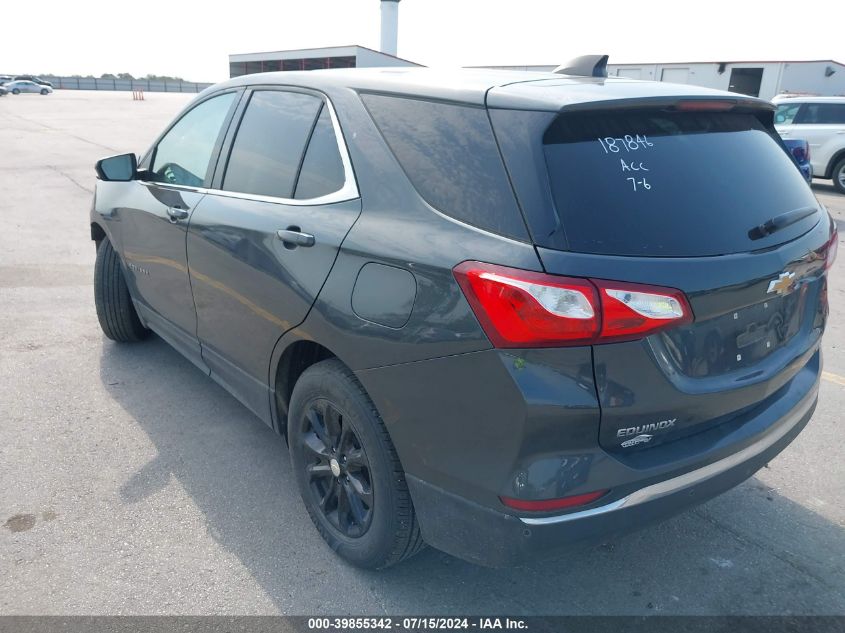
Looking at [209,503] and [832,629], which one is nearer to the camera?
[832,629]

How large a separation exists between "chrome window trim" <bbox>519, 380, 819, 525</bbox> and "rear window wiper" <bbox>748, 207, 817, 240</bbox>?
68 cm

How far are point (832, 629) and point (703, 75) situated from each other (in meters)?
26.8

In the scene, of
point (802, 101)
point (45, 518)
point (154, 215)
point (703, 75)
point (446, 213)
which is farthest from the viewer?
point (703, 75)

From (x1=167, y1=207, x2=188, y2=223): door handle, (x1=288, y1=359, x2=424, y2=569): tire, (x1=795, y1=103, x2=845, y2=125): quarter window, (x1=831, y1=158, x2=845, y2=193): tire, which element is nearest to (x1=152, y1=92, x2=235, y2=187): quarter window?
(x1=167, y1=207, x2=188, y2=223): door handle

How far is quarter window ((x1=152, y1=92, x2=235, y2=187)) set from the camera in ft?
11.5

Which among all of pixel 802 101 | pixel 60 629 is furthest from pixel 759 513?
pixel 802 101

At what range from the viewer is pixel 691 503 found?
2.21 m

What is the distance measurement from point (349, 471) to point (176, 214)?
1725 millimetres

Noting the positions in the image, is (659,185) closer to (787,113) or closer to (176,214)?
(176,214)

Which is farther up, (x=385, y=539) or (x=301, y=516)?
(x=385, y=539)

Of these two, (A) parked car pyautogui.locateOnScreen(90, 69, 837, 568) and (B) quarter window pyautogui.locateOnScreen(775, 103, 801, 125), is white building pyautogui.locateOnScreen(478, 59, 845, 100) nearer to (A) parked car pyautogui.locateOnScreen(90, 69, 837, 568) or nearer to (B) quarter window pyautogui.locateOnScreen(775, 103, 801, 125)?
(B) quarter window pyautogui.locateOnScreen(775, 103, 801, 125)

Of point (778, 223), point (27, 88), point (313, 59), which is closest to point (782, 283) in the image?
point (778, 223)

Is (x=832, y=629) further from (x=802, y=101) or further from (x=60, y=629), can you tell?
(x=802, y=101)

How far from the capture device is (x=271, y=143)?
120 inches
